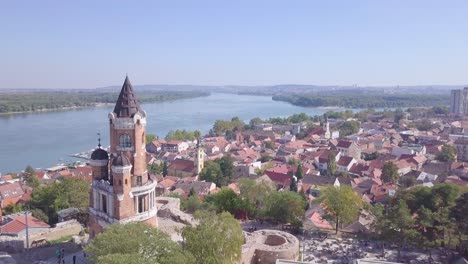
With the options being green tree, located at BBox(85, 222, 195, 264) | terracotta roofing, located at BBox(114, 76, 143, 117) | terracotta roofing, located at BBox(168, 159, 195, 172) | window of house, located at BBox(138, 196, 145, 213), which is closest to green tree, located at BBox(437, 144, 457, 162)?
terracotta roofing, located at BBox(168, 159, 195, 172)

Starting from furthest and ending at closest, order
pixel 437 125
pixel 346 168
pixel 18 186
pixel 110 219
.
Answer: pixel 437 125 → pixel 346 168 → pixel 18 186 → pixel 110 219

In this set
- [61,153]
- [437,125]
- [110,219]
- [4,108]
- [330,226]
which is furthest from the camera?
[4,108]

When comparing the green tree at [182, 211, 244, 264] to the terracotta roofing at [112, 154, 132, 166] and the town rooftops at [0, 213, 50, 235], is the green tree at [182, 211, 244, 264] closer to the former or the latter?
the terracotta roofing at [112, 154, 132, 166]

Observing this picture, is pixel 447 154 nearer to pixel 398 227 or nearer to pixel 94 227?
pixel 398 227

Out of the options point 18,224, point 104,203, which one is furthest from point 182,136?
point 104,203

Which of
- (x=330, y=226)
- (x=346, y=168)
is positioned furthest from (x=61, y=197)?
(x=346, y=168)

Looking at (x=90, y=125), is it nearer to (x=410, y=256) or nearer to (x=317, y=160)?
(x=317, y=160)
